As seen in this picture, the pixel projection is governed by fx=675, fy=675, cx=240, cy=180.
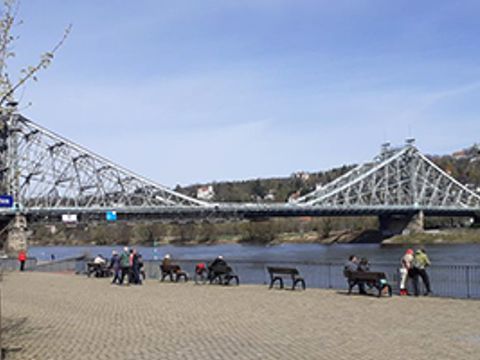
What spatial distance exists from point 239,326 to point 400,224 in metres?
78.9

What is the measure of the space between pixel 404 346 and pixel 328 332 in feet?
6.27

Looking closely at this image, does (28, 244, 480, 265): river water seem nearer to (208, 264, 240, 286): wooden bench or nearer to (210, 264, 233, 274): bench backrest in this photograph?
(208, 264, 240, 286): wooden bench

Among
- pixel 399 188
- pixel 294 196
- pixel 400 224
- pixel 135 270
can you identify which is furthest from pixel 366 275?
pixel 294 196

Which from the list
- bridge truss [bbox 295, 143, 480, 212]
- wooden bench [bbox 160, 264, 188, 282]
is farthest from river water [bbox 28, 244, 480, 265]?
bridge truss [bbox 295, 143, 480, 212]

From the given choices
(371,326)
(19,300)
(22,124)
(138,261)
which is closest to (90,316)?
(19,300)

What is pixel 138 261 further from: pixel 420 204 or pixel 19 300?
A: pixel 420 204

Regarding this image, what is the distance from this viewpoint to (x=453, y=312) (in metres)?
14.3

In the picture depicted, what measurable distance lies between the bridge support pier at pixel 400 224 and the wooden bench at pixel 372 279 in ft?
224

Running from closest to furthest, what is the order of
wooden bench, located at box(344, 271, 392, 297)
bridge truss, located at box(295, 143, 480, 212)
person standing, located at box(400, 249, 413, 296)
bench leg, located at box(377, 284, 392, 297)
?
bench leg, located at box(377, 284, 392, 297)
wooden bench, located at box(344, 271, 392, 297)
person standing, located at box(400, 249, 413, 296)
bridge truss, located at box(295, 143, 480, 212)

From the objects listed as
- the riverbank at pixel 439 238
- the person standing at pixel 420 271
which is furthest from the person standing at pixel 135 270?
the riverbank at pixel 439 238

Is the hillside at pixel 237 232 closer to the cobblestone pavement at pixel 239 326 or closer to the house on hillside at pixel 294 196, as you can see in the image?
the house on hillside at pixel 294 196

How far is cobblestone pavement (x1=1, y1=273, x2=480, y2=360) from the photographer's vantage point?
1015 cm

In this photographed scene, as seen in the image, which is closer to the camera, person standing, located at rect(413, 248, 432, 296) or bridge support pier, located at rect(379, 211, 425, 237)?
person standing, located at rect(413, 248, 432, 296)

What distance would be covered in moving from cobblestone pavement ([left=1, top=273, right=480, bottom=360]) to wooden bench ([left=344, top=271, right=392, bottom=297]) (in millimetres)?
502
